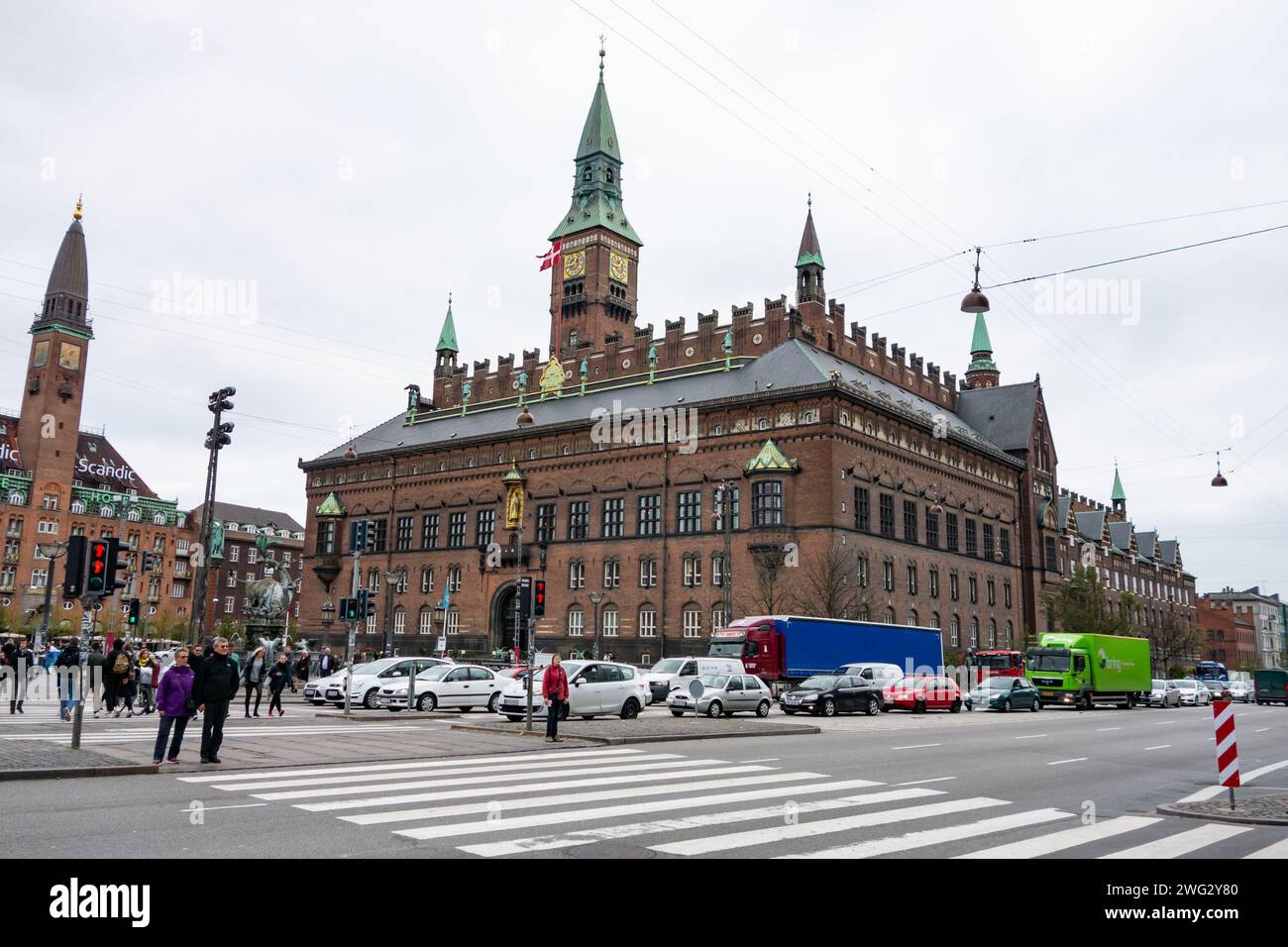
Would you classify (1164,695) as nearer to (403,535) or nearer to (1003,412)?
(1003,412)

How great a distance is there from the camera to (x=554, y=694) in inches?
748

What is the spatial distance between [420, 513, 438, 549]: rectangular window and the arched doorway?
313 inches

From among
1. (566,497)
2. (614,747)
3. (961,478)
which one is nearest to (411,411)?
(566,497)

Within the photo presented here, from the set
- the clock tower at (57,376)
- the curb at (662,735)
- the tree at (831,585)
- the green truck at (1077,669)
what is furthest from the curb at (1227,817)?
the clock tower at (57,376)

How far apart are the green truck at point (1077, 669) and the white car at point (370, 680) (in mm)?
24421

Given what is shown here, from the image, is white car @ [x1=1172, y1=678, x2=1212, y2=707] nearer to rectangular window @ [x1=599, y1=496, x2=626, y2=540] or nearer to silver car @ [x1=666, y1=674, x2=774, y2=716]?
rectangular window @ [x1=599, y1=496, x2=626, y2=540]

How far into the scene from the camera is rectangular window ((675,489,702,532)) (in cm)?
5541

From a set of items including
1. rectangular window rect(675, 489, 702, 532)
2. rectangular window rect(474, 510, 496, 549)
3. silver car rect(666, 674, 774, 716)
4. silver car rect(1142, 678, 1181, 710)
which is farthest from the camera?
rectangular window rect(474, 510, 496, 549)

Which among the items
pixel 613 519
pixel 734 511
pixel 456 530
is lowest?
pixel 734 511

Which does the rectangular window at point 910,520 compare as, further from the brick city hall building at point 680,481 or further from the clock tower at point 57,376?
the clock tower at point 57,376

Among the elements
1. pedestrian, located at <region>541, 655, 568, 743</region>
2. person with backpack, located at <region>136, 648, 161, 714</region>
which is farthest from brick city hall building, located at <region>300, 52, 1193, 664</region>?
pedestrian, located at <region>541, 655, 568, 743</region>

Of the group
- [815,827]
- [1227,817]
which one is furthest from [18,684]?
[1227,817]

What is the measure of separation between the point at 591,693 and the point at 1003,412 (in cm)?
5667
